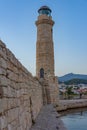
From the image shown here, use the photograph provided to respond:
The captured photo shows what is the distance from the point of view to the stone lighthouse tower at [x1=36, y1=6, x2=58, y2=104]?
81.1 feet

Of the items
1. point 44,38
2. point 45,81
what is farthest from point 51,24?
point 45,81

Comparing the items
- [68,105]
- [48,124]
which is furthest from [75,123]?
[68,105]

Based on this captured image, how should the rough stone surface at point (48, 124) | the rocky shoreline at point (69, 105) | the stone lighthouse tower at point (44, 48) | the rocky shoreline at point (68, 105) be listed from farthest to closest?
the stone lighthouse tower at point (44, 48)
the rocky shoreline at point (68, 105)
the rocky shoreline at point (69, 105)
the rough stone surface at point (48, 124)

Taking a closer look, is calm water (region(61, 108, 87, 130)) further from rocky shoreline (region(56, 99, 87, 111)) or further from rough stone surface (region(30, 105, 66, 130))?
rocky shoreline (region(56, 99, 87, 111))

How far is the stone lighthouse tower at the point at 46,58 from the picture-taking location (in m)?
24.7

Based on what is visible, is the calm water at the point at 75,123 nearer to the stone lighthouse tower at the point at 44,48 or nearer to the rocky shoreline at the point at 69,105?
the rocky shoreline at the point at 69,105

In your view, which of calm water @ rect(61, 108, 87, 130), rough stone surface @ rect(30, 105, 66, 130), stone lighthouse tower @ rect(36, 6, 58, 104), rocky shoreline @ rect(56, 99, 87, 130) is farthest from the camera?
stone lighthouse tower @ rect(36, 6, 58, 104)

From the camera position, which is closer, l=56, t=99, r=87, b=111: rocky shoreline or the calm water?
the calm water

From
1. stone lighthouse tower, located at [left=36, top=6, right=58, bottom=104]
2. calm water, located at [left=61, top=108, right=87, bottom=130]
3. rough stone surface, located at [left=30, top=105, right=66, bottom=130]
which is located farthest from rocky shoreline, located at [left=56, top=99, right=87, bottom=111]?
rough stone surface, located at [left=30, top=105, right=66, bottom=130]

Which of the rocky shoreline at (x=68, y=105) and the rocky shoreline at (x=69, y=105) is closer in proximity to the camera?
the rocky shoreline at (x=69, y=105)

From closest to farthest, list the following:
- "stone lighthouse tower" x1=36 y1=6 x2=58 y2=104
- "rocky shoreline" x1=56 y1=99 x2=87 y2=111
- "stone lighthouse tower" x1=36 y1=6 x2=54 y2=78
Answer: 1. "rocky shoreline" x1=56 y1=99 x2=87 y2=111
2. "stone lighthouse tower" x1=36 y1=6 x2=58 y2=104
3. "stone lighthouse tower" x1=36 y1=6 x2=54 y2=78

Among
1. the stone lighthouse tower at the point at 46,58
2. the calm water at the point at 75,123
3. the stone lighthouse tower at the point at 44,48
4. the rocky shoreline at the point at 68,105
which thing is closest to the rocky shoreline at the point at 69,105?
the rocky shoreline at the point at 68,105

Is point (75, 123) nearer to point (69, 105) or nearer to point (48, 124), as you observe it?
point (48, 124)

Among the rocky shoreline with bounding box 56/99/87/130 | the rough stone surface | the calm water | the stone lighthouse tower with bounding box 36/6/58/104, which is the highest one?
the stone lighthouse tower with bounding box 36/6/58/104
